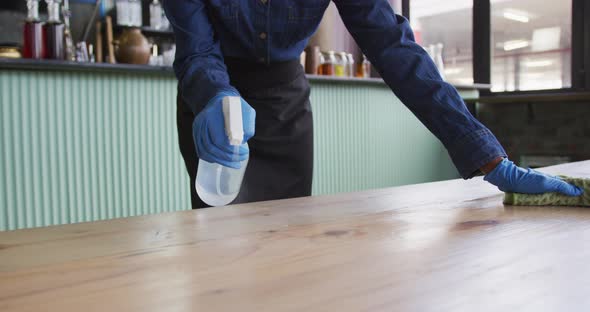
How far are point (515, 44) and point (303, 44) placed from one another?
10.4ft

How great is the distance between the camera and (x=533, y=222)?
0.74 m

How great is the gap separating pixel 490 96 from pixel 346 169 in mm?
1435

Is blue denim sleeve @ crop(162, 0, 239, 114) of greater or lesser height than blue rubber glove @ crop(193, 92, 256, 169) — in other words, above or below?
above

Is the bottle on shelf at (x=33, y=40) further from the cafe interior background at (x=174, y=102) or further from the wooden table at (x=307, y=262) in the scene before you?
the wooden table at (x=307, y=262)

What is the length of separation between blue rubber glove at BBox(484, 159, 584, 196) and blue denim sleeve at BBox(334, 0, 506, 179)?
4 cm

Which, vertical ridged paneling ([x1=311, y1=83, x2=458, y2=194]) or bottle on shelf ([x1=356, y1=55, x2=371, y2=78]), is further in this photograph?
bottle on shelf ([x1=356, y1=55, x2=371, y2=78])

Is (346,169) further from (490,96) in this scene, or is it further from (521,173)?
(521,173)

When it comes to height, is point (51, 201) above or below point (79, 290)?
below

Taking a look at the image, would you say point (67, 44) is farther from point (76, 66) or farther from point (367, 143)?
point (367, 143)

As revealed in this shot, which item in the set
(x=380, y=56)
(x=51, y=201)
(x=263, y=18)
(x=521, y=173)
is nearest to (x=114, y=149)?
(x=51, y=201)

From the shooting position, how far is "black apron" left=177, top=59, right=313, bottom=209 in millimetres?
1369

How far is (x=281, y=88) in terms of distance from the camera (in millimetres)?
1428

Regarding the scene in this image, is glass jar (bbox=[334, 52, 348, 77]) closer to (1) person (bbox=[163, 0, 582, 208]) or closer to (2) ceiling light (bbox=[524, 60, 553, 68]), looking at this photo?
(2) ceiling light (bbox=[524, 60, 553, 68])

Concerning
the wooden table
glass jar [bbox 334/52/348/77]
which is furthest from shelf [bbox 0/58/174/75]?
the wooden table
